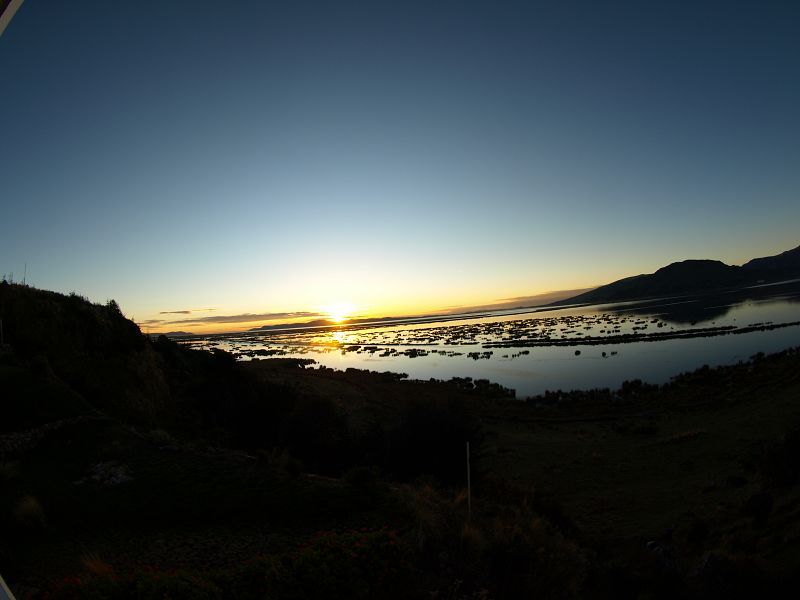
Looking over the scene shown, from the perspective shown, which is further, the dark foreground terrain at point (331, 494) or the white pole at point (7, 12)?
the dark foreground terrain at point (331, 494)

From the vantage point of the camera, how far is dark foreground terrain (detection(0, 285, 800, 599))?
6770 millimetres

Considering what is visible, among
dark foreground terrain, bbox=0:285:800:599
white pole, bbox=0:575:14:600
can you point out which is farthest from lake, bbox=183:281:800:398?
white pole, bbox=0:575:14:600

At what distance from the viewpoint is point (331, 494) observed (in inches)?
376

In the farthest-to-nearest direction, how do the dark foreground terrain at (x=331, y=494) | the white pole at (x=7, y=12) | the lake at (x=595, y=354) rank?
1. the lake at (x=595, y=354)
2. the dark foreground terrain at (x=331, y=494)
3. the white pole at (x=7, y=12)

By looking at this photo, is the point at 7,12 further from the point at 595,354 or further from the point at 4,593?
the point at 595,354

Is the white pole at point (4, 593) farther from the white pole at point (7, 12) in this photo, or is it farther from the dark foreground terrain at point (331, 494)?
the dark foreground terrain at point (331, 494)

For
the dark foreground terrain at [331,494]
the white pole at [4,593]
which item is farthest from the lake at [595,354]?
the white pole at [4,593]

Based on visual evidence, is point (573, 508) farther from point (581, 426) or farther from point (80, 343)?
point (80, 343)

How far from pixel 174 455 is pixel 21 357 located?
9068mm

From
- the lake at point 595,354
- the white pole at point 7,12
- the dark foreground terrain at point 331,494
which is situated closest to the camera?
the white pole at point 7,12

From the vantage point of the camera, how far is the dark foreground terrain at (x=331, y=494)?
677 cm

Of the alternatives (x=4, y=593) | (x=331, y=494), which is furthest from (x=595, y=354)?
(x=4, y=593)

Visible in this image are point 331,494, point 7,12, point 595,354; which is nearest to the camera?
point 7,12

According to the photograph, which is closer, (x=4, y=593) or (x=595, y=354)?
(x=4, y=593)
